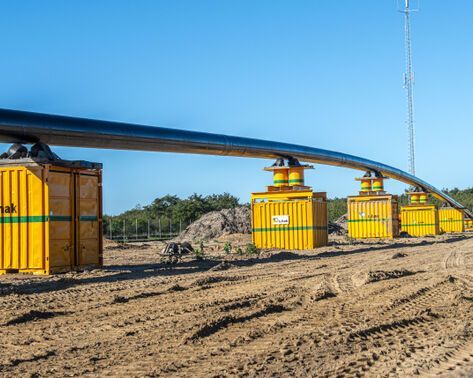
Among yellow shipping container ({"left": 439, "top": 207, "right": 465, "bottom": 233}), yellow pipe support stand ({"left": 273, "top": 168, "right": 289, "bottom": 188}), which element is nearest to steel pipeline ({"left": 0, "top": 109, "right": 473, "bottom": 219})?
yellow pipe support stand ({"left": 273, "top": 168, "right": 289, "bottom": 188})

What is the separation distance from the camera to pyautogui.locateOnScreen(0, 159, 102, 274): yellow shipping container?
1581cm

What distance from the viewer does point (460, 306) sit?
9.41 m

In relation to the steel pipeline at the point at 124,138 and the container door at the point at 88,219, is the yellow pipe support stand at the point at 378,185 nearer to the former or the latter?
the steel pipeline at the point at 124,138

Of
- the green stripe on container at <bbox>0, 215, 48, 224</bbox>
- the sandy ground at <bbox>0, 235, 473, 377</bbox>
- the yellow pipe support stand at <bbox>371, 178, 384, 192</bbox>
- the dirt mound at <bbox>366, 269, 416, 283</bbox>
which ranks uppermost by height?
the yellow pipe support stand at <bbox>371, 178, 384, 192</bbox>

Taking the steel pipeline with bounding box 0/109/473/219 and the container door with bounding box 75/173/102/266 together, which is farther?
the container door with bounding box 75/173/102/266

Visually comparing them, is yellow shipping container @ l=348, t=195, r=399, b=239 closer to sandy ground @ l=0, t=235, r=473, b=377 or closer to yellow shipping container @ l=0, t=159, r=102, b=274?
sandy ground @ l=0, t=235, r=473, b=377

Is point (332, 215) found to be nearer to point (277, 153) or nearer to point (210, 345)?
point (277, 153)

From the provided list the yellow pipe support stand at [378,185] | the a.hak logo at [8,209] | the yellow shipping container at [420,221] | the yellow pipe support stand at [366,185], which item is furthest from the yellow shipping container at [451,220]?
→ the a.hak logo at [8,209]

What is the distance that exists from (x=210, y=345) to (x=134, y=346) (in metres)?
0.76

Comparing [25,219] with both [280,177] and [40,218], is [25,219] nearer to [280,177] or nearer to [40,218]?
[40,218]

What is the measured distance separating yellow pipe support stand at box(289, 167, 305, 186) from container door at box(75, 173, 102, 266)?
13.2m

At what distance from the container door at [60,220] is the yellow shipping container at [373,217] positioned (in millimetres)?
27771

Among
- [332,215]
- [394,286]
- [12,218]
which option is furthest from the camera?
[332,215]

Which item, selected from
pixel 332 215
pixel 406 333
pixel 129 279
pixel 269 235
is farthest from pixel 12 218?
pixel 332 215
